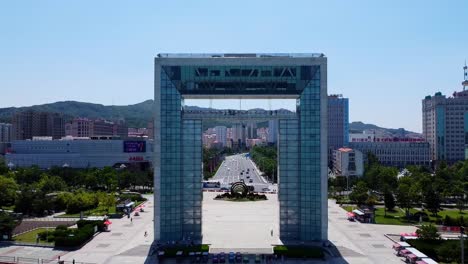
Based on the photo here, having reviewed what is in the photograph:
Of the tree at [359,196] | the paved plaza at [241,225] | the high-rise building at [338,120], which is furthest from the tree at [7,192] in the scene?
the high-rise building at [338,120]

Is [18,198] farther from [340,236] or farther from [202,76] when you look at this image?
[340,236]

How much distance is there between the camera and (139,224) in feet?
216

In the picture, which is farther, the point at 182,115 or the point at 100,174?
the point at 100,174

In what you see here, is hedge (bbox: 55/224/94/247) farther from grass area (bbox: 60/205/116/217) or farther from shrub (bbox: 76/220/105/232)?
grass area (bbox: 60/205/116/217)

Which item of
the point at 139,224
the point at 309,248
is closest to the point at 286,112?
the point at 309,248

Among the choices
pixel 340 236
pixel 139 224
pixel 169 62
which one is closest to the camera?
pixel 169 62

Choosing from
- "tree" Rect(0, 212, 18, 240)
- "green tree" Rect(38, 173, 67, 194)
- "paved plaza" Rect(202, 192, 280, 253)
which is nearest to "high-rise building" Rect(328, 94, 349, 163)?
"paved plaza" Rect(202, 192, 280, 253)

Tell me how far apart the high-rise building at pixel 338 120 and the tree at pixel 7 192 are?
129m

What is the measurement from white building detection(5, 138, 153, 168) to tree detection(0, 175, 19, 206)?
189 ft

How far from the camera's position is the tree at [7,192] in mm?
79375

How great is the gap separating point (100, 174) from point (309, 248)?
68.6 metres

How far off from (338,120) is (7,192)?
135203 mm

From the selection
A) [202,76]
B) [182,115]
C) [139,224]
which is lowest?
[139,224]

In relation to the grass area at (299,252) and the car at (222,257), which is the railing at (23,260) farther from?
the grass area at (299,252)
